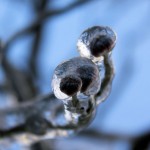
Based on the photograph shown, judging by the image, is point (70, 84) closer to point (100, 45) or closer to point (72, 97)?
point (72, 97)

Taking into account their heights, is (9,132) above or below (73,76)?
above

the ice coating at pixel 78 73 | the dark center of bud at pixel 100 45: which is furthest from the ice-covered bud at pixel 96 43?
the ice coating at pixel 78 73

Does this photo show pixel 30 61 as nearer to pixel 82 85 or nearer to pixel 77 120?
pixel 77 120

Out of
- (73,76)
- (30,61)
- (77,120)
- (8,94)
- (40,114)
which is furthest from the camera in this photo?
(30,61)

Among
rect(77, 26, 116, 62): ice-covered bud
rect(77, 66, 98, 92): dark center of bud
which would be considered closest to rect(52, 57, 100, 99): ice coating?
rect(77, 66, 98, 92): dark center of bud

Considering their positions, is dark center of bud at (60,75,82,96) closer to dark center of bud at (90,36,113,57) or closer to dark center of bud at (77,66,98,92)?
dark center of bud at (77,66,98,92)

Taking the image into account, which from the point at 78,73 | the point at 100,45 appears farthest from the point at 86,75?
the point at 100,45

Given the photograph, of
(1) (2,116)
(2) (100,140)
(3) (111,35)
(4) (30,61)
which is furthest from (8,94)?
(3) (111,35)
